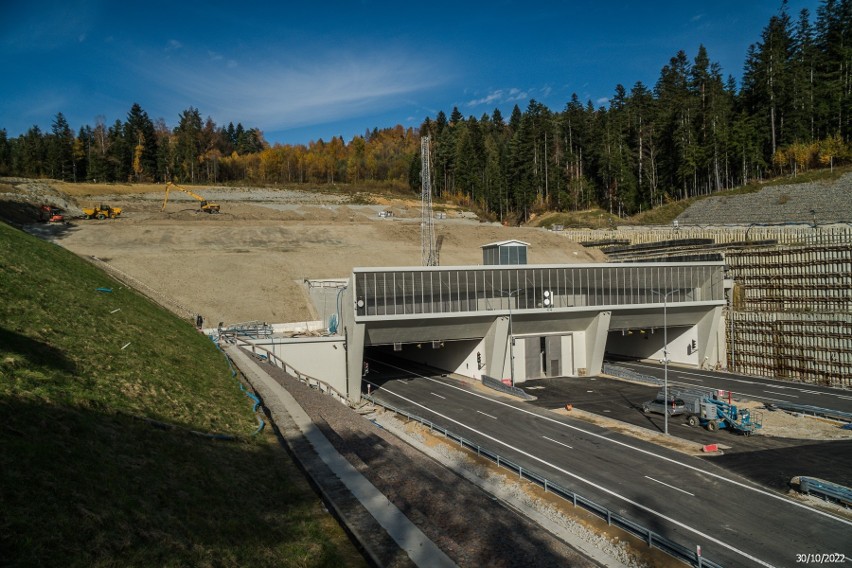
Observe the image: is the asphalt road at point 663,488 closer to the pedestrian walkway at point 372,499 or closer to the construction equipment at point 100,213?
the pedestrian walkway at point 372,499

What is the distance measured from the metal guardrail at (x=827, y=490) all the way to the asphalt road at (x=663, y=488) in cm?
109

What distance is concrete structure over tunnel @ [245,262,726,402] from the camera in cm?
4656

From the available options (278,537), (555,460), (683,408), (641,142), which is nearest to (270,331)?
(555,460)

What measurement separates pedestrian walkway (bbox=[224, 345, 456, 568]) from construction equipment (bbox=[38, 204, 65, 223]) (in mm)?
77972

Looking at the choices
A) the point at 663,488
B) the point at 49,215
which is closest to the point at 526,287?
the point at 663,488

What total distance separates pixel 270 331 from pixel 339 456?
120 ft

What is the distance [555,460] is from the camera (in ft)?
89.7

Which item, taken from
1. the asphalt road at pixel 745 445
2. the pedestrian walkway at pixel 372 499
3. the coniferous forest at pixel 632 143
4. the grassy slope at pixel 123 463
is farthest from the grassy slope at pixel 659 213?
the grassy slope at pixel 123 463

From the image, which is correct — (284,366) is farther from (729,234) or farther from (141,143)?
(141,143)

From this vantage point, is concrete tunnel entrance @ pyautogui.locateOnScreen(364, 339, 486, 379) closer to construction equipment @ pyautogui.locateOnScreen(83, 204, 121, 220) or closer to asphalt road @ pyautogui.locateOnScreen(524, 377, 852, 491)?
asphalt road @ pyautogui.locateOnScreen(524, 377, 852, 491)

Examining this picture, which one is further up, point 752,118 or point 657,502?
point 752,118

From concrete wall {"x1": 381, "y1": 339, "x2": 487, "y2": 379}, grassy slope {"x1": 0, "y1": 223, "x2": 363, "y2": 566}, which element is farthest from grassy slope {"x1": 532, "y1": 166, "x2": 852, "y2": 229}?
grassy slope {"x1": 0, "y1": 223, "x2": 363, "y2": 566}

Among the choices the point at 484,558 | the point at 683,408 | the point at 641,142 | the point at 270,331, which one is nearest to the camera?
the point at 484,558

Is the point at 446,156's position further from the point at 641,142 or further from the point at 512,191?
the point at 641,142
